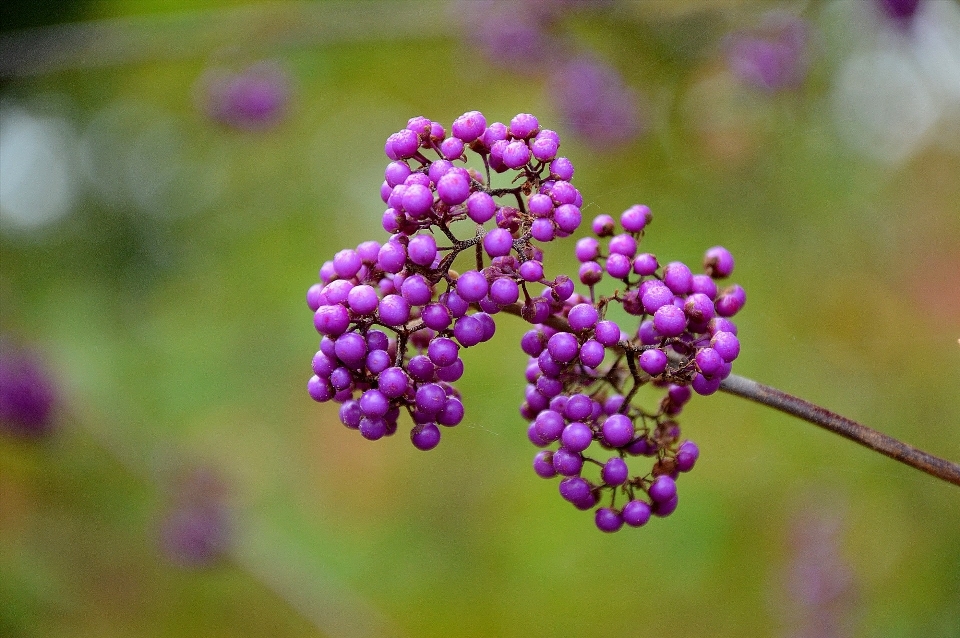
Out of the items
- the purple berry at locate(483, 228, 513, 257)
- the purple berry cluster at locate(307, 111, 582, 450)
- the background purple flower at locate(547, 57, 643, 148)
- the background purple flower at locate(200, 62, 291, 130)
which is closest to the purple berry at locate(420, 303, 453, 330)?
the purple berry cluster at locate(307, 111, 582, 450)

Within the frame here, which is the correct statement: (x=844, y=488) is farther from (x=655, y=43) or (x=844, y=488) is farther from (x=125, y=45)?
(x=125, y=45)

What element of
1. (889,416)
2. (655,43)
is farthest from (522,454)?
(655,43)

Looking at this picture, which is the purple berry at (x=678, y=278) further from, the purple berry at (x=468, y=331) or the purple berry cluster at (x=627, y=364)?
the purple berry at (x=468, y=331)

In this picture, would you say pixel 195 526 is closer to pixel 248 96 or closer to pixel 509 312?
pixel 248 96

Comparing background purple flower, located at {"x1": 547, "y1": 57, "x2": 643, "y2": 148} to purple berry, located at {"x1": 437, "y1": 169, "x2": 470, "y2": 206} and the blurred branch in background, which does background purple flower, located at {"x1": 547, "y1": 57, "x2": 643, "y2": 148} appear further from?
purple berry, located at {"x1": 437, "y1": 169, "x2": 470, "y2": 206}

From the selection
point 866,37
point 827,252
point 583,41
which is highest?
point 866,37

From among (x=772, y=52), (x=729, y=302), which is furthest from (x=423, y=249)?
(x=772, y=52)

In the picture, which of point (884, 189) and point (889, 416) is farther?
point (884, 189)
